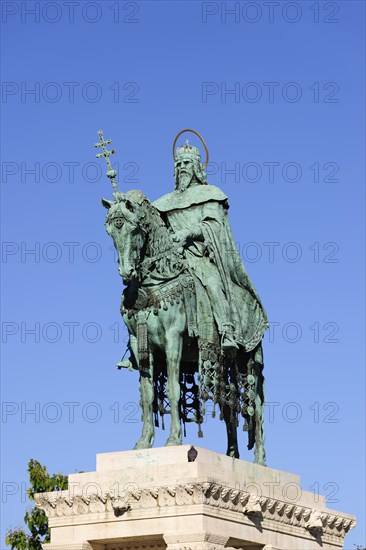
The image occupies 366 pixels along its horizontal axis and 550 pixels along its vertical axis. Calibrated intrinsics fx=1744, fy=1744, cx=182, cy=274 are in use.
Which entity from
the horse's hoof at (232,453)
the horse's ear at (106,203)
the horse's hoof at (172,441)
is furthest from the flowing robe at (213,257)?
the horse's hoof at (172,441)

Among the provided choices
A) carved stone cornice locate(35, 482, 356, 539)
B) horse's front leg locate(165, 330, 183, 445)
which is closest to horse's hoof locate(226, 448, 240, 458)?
carved stone cornice locate(35, 482, 356, 539)

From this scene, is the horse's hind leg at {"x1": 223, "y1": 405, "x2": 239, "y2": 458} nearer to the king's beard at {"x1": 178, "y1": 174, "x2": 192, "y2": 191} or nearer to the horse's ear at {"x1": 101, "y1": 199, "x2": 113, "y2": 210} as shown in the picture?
the king's beard at {"x1": 178, "y1": 174, "x2": 192, "y2": 191}

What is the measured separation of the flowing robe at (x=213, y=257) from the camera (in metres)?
37.3

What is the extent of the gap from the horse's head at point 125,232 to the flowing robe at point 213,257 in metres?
1.85

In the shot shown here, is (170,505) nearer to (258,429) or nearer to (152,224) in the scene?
(258,429)

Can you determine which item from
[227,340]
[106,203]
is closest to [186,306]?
[227,340]

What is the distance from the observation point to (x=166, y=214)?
38.3 m

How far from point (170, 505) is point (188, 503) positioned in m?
0.41

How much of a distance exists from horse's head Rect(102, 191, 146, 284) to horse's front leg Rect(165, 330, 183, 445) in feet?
5.23

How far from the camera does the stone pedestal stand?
34.6 meters

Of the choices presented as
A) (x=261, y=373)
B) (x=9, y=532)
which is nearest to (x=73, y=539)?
(x=261, y=373)

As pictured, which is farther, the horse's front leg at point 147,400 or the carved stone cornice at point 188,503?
the horse's front leg at point 147,400

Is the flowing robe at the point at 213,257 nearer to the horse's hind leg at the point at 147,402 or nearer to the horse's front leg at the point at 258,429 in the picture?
the horse's front leg at the point at 258,429

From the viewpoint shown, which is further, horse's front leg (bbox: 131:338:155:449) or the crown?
the crown
